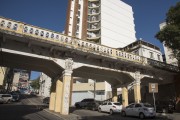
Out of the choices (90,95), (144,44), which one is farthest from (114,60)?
(90,95)

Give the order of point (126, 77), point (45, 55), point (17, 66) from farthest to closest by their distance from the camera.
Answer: point (126, 77), point (17, 66), point (45, 55)

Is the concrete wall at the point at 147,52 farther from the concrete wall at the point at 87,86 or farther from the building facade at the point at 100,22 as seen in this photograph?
the building facade at the point at 100,22

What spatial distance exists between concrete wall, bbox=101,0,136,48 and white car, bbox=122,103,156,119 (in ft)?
132

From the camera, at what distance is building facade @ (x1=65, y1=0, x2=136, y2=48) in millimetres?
60781

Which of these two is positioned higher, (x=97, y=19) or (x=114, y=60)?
(x=97, y=19)

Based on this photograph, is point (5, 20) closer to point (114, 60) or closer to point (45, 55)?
point (45, 55)

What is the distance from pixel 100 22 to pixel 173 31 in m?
42.7

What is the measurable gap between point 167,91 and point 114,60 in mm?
15134

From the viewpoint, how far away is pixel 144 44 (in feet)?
125

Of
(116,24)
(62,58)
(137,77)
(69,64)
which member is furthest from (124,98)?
(116,24)

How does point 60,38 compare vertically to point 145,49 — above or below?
below

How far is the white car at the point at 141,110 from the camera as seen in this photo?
16.2 m

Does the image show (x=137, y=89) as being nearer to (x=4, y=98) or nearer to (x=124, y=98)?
(x=124, y=98)

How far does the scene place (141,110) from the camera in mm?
16703
